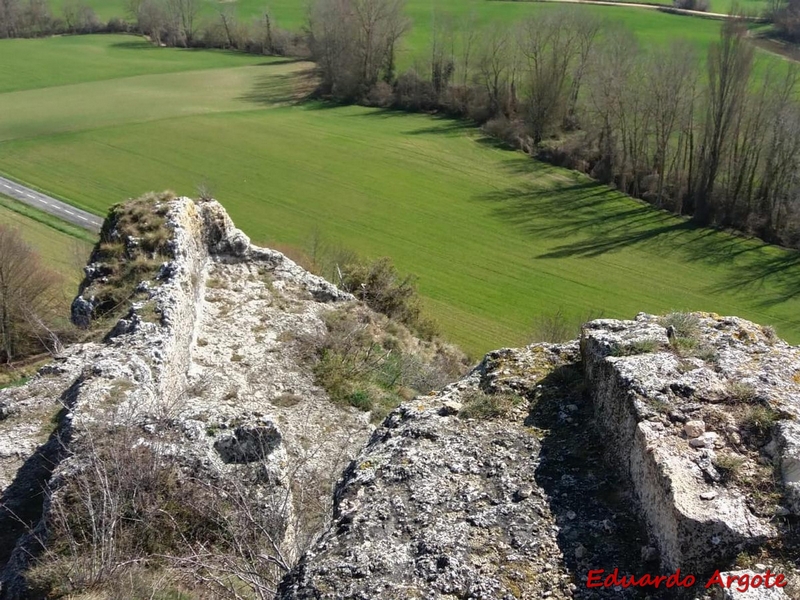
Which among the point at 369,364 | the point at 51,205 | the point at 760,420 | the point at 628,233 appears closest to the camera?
the point at 760,420

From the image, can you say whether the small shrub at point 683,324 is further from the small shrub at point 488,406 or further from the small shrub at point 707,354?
the small shrub at point 488,406

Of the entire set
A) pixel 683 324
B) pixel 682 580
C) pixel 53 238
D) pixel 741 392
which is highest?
pixel 683 324

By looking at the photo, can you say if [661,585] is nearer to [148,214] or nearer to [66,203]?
[148,214]

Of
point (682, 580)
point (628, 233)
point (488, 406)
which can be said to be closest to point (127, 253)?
point (488, 406)

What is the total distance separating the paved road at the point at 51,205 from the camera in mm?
41000

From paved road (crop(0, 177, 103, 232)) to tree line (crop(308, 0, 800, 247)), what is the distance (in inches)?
1192

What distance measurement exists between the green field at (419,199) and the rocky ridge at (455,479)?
2004cm

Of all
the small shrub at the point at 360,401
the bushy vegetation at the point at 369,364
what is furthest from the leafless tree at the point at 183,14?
the small shrub at the point at 360,401

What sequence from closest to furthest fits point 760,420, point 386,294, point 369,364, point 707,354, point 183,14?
1. point 760,420
2. point 707,354
3. point 369,364
4. point 386,294
5. point 183,14

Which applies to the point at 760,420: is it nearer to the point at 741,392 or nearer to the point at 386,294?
the point at 741,392

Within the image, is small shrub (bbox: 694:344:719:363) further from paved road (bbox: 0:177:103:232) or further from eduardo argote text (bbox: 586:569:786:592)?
paved road (bbox: 0:177:103:232)

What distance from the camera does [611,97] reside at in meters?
49.2

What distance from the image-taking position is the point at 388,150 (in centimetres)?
5350

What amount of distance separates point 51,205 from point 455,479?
41439 mm
